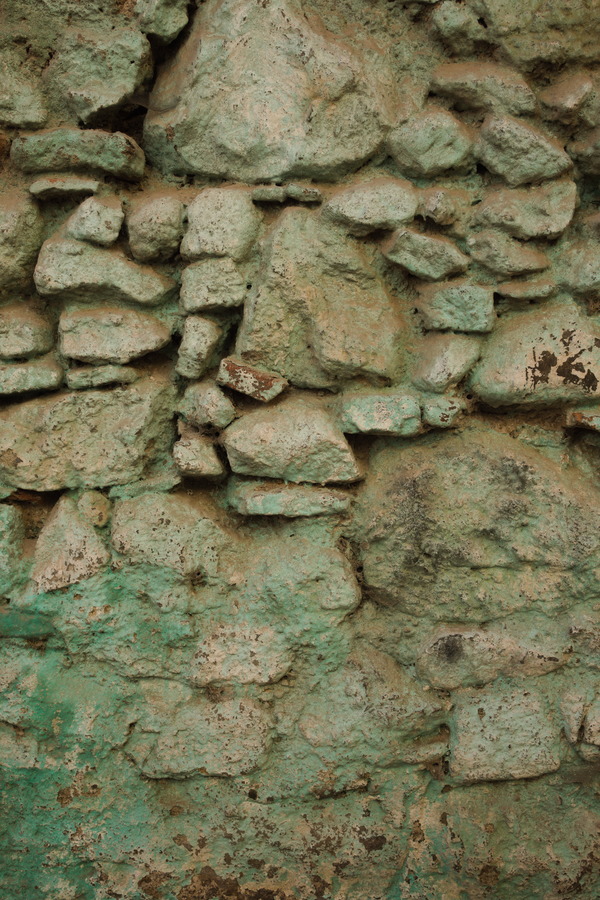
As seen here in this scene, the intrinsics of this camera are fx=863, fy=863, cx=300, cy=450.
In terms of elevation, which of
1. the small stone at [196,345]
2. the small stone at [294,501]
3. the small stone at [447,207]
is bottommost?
the small stone at [294,501]

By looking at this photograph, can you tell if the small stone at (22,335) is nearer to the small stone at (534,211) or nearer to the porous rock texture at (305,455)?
the porous rock texture at (305,455)

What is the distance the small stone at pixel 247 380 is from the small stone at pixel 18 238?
545 millimetres

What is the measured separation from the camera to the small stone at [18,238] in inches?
79.8

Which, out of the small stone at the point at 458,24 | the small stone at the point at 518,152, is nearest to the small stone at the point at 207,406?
the small stone at the point at 518,152

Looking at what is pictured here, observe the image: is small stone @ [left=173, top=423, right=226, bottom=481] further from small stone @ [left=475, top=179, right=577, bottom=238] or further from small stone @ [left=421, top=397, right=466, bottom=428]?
small stone @ [left=475, top=179, right=577, bottom=238]

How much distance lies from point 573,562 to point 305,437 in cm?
67

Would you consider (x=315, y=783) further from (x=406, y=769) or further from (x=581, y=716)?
(x=581, y=716)

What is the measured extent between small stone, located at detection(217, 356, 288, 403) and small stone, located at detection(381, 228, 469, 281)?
0.40 metres

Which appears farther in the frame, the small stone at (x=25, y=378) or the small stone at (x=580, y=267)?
the small stone at (x=25, y=378)

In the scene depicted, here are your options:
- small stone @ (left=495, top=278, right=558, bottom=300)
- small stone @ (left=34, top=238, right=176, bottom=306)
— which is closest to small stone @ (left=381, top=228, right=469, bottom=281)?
small stone @ (left=495, top=278, right=558, bottom=300)

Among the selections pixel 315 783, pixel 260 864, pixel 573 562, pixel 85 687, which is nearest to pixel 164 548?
pixel 85 687

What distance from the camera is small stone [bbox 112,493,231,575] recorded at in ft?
6.51

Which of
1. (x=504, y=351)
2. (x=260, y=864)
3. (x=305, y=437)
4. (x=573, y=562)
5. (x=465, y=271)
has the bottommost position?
(x=260, y=864)

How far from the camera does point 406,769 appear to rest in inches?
80.2
